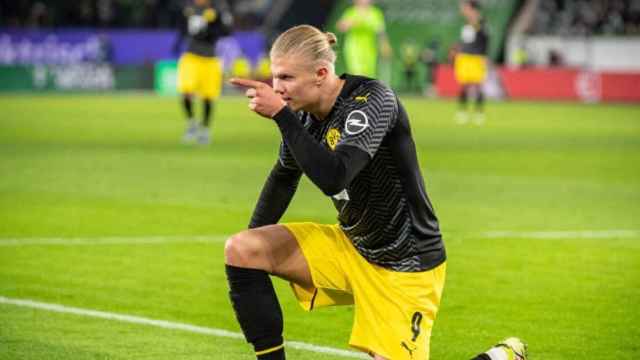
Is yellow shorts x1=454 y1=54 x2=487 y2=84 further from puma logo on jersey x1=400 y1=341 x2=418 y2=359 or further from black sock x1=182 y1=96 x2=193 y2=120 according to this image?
puma logo on jersey x1=400 y1=341 x2=418 y2=359

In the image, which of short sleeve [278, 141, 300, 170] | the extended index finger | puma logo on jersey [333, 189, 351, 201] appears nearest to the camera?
the extended index finger

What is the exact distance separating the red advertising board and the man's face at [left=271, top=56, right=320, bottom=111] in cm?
3659

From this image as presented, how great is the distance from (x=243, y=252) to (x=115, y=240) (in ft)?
19.4

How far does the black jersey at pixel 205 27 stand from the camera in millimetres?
24297

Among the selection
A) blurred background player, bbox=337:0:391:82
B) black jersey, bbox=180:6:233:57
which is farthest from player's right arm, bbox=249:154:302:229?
blurred background player, bbox=337:0:391:82

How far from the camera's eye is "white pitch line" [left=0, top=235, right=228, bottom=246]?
11.8 m

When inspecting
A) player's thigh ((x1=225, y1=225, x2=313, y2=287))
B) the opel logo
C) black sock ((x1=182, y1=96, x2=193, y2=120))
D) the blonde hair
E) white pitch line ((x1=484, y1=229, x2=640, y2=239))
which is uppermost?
the blonde hair

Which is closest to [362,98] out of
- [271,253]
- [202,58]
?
Answer: [271,253]

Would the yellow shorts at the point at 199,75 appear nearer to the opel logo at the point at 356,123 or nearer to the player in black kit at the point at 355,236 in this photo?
the player in black kit at the point at 355,236

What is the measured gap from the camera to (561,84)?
4366 cm

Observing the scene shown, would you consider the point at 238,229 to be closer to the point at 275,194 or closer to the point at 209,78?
the point at 275,194

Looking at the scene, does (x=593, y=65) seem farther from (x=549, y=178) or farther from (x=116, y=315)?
(x=116, y=315)

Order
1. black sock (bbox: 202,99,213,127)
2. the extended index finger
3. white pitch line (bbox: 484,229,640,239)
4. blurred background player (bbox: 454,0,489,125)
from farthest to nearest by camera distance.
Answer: blurred background player (bbox: 454,0,489,125) < black sock (bbox: 202,99,213,127) < white pitch line (bbox: 484,229,640,239) < the extended index finger

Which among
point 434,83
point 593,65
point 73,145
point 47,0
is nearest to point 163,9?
point 47,0
